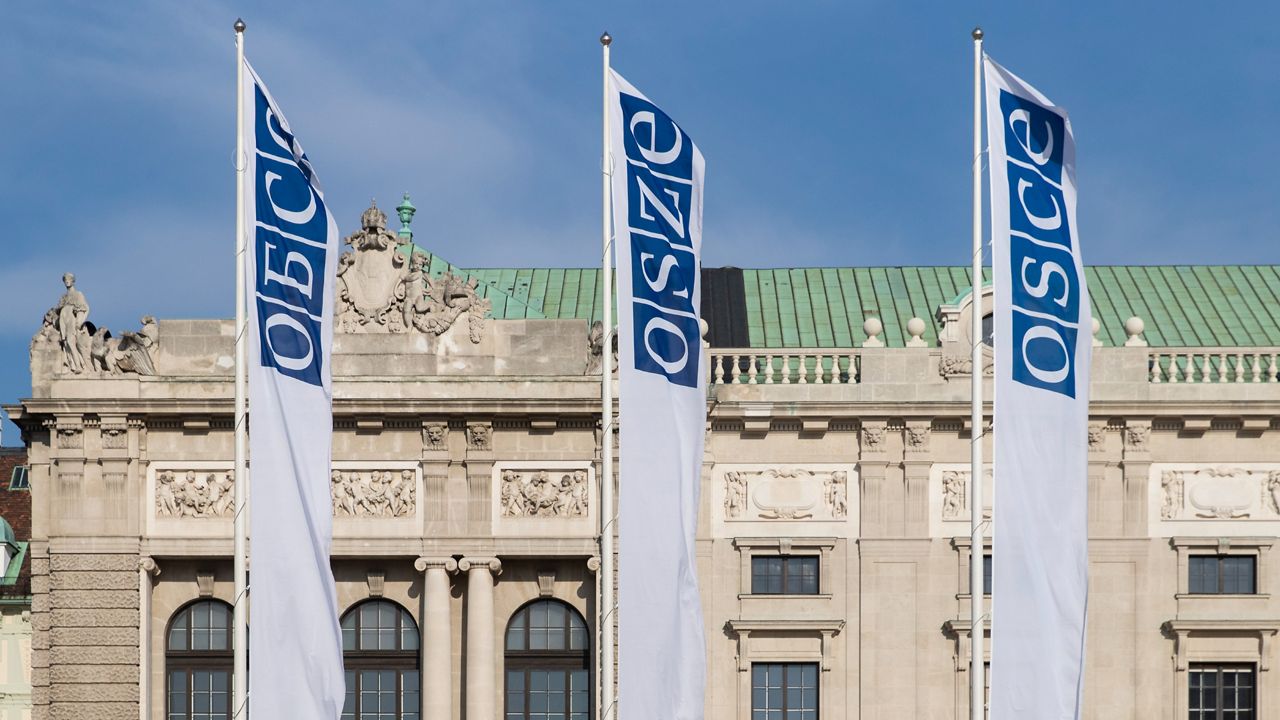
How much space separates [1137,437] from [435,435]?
571 inches

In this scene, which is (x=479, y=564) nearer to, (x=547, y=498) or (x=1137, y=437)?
(x=547, y=498)

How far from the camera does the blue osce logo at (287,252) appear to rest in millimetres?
38719

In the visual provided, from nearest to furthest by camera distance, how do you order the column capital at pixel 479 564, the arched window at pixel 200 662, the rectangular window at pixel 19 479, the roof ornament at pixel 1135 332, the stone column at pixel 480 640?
the stone column at pixel 480 640, the column capital at pixel 479 564, the arched window at pixel 200 662, the roof ornament at pixel 1135 332, the rectangular window at pixel 19 479

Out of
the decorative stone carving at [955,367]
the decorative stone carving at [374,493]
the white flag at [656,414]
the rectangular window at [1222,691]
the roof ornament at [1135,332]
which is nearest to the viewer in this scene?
the white flag at [656,414]

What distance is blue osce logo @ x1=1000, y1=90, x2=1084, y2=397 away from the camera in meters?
38.7

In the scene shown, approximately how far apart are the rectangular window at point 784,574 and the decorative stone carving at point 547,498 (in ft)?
12.6

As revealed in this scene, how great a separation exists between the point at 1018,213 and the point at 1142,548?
15.6m

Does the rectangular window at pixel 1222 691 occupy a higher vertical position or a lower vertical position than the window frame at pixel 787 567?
lower

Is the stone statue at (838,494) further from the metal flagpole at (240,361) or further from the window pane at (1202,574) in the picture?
the metal flagpole at (240,361)

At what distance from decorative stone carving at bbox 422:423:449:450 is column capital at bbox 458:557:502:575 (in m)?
2.38

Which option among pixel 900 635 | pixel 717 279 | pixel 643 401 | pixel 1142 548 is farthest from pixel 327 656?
pixel 717 279

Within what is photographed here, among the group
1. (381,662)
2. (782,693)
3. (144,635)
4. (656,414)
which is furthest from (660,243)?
(144,635)

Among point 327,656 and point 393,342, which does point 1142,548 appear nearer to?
point 393,342

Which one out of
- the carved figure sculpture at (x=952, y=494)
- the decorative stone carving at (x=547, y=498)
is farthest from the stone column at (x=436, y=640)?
the carved figure sculpture at (x=952, y=494)
